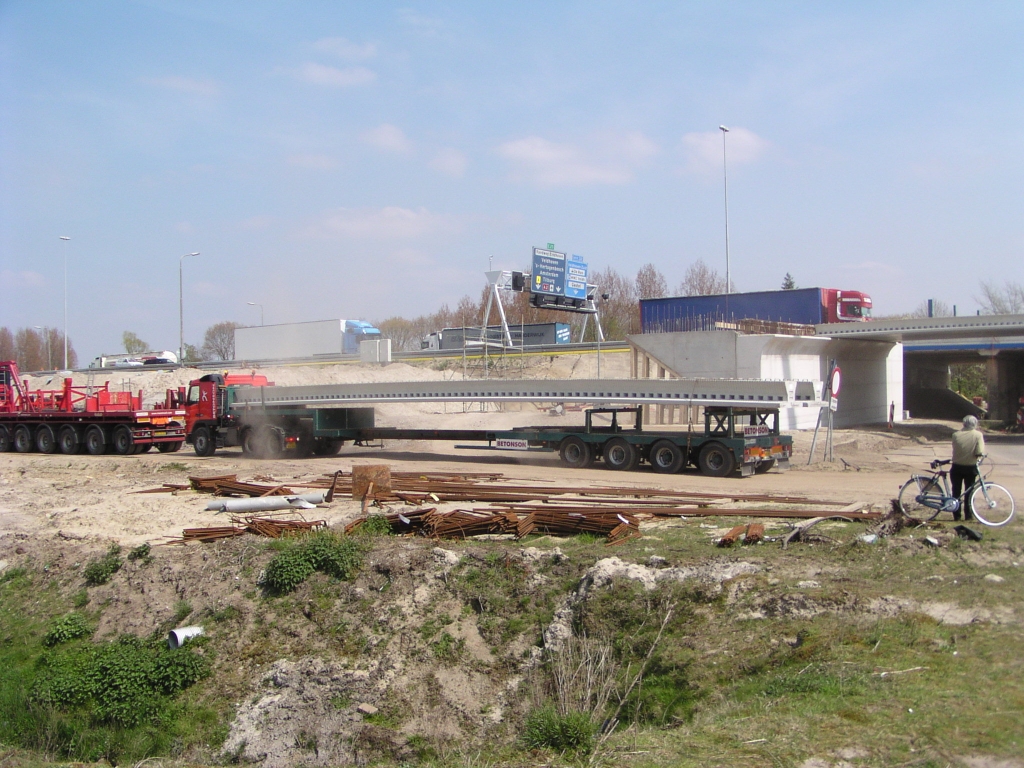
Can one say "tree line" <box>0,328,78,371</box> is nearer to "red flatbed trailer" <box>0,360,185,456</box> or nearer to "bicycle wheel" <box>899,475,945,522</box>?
"red flatbed trailer" <box>0,360,185,456</box>

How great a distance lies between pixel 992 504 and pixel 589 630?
5686 millimetres

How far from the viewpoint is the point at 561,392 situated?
21.5 meters

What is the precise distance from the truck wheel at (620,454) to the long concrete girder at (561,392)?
1.06 meters

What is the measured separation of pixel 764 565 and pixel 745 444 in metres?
9.97

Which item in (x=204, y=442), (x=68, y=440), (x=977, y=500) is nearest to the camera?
(x=977, y=500)

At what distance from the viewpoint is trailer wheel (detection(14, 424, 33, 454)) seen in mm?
29748

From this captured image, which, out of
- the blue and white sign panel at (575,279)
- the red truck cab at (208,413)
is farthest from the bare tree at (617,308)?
the red truck cab at (208,413)

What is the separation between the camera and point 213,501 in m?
15.5

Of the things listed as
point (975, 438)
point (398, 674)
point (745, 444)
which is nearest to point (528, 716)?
point (398, 674)

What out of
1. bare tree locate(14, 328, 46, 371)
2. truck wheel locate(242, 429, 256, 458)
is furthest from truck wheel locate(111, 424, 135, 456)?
bare tree locate(14, 328, 46, 371)

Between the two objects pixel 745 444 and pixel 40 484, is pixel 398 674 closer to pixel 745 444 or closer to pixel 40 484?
pixel 745 444

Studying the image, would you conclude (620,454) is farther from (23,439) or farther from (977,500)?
(23,439)

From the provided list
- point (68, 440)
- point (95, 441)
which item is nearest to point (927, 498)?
point (95, 441)

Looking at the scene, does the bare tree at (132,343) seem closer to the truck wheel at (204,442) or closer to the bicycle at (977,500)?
the truck wheel at (204,442)
